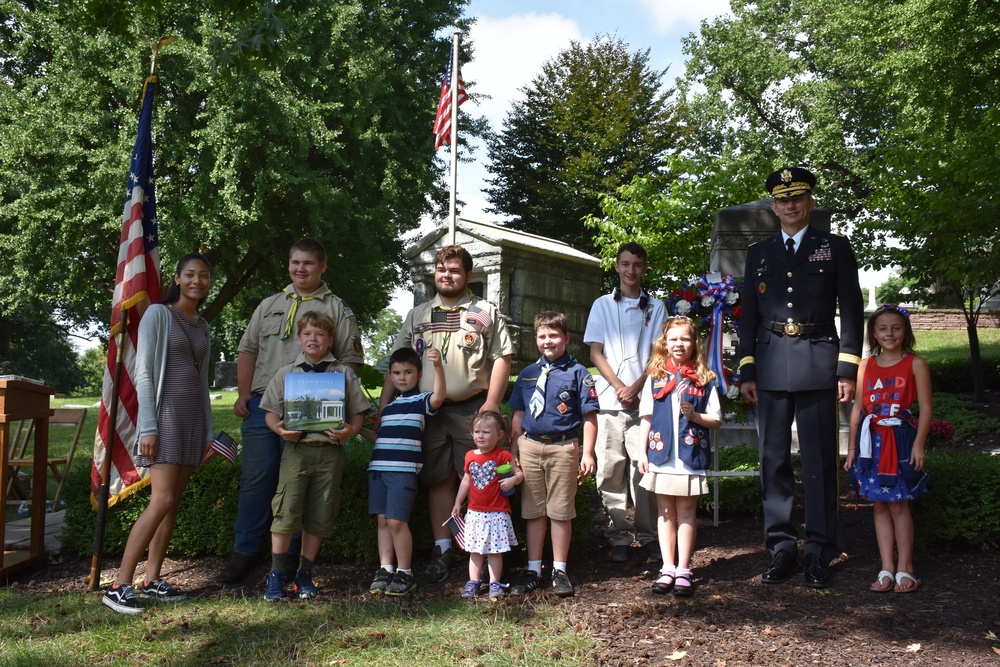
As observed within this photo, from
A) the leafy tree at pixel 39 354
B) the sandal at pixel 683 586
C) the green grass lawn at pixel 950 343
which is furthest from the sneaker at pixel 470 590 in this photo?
the leafy tree at pixel 39 354

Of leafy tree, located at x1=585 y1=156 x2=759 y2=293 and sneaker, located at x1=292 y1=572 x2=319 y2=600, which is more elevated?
leafy tree, located at x1=585 y1=156 x2=759 y2=293

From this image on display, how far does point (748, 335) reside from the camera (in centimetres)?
487

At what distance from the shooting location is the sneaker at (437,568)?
195 inches

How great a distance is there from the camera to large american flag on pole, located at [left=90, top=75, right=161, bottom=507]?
5008 mm

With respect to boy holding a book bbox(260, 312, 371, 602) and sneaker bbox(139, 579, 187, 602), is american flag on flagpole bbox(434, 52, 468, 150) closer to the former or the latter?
boy holding a book bbox(260, 312, 371, 602)

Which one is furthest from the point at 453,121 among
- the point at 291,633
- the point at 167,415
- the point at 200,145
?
the point at 291,633

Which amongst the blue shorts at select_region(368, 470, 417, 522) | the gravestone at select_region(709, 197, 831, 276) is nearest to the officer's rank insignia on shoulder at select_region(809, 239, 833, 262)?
the gravestone at select_region(709, 197, 831, 276)

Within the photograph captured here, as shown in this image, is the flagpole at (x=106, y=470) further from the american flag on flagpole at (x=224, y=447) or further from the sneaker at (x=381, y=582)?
the sneaker at (x=381, y=582)

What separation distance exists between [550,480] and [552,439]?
25cm

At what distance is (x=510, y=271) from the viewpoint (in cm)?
1817

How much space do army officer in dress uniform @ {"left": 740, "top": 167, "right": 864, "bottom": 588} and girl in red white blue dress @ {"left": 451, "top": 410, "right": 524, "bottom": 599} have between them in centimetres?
153

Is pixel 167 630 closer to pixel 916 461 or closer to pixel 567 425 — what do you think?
pixel 567 425

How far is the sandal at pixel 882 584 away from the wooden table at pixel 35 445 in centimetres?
527

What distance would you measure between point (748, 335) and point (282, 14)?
609 cm
